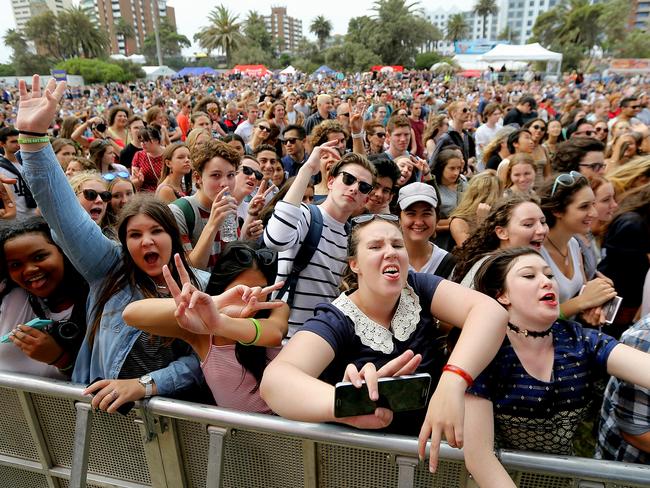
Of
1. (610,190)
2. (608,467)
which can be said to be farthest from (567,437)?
(610,190)

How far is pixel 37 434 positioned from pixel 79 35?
83.5 meters

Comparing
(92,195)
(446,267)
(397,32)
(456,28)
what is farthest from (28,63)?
(456,28)

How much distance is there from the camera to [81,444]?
5.75 ft

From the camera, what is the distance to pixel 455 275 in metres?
2.55

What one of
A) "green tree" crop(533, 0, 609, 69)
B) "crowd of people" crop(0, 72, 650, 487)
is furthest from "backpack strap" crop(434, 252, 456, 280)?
"green tree" crop(533, 0, 609, 69)

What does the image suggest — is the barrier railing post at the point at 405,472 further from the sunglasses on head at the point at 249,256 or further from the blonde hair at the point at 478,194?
the blonde hair at the point at 478,194

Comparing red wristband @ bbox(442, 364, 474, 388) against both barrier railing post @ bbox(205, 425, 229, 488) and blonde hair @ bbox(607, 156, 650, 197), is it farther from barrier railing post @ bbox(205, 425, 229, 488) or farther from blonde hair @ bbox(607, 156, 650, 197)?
blonde hair @ bbox(607, 156, 650, 197)

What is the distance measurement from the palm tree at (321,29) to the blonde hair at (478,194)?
99482 mm

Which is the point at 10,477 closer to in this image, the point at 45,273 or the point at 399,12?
the point at 45,273

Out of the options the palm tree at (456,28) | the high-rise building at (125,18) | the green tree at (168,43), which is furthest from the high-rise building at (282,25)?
the palm tree at (456,28)

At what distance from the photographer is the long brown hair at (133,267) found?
201 centimetres

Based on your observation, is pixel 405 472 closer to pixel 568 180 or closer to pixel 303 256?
pixel 303 256

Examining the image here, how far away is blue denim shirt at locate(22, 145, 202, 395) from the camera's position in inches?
72.2

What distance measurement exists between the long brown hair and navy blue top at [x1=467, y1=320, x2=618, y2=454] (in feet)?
4.86
